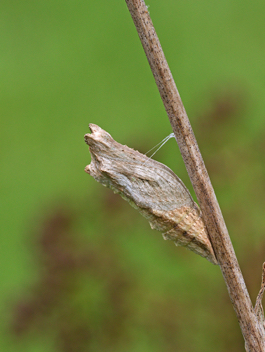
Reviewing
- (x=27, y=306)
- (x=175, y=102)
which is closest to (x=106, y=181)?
Result: (x=175, y=102)

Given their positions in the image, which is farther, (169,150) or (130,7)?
(169,150)

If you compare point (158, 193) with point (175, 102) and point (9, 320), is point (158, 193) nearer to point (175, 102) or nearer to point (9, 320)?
point (175, 102)

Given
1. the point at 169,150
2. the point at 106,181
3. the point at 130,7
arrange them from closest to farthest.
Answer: the point at 130,7, the point at 106,181, the point at 169,150
